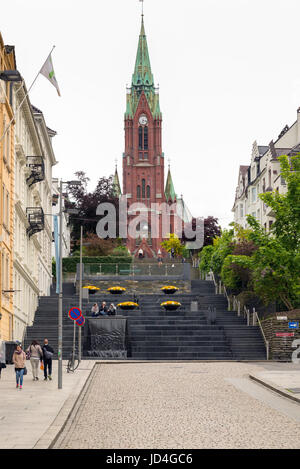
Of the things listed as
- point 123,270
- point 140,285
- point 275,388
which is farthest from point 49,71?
point 123,270

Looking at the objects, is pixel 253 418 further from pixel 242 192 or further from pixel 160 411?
pixel 242 192

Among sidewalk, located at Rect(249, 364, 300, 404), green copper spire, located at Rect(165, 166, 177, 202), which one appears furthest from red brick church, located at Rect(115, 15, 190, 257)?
sidewalk, located at Rect(249, 364, 300, 404)

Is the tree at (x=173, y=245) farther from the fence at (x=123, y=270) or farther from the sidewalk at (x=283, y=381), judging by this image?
the sidewalk at (x=283, y=381)

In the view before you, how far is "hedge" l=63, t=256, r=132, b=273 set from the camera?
273 ft

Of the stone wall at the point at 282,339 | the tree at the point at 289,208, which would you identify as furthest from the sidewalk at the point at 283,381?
the tree at the point at 289,208

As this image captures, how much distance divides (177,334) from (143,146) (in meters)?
105

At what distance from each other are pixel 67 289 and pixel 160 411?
53.9 m

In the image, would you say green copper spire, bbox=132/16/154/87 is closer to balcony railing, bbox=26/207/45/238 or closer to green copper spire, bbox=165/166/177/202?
green copper spire, bbox=165/166/177/202

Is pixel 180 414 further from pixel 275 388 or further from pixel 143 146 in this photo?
pixel 143 146

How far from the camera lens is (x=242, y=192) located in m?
95.3

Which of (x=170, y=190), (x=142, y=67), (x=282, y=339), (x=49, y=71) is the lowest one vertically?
(x=282, y=339)

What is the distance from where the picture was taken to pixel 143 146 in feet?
500

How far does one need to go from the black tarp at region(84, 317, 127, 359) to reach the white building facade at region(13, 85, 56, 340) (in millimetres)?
4007
